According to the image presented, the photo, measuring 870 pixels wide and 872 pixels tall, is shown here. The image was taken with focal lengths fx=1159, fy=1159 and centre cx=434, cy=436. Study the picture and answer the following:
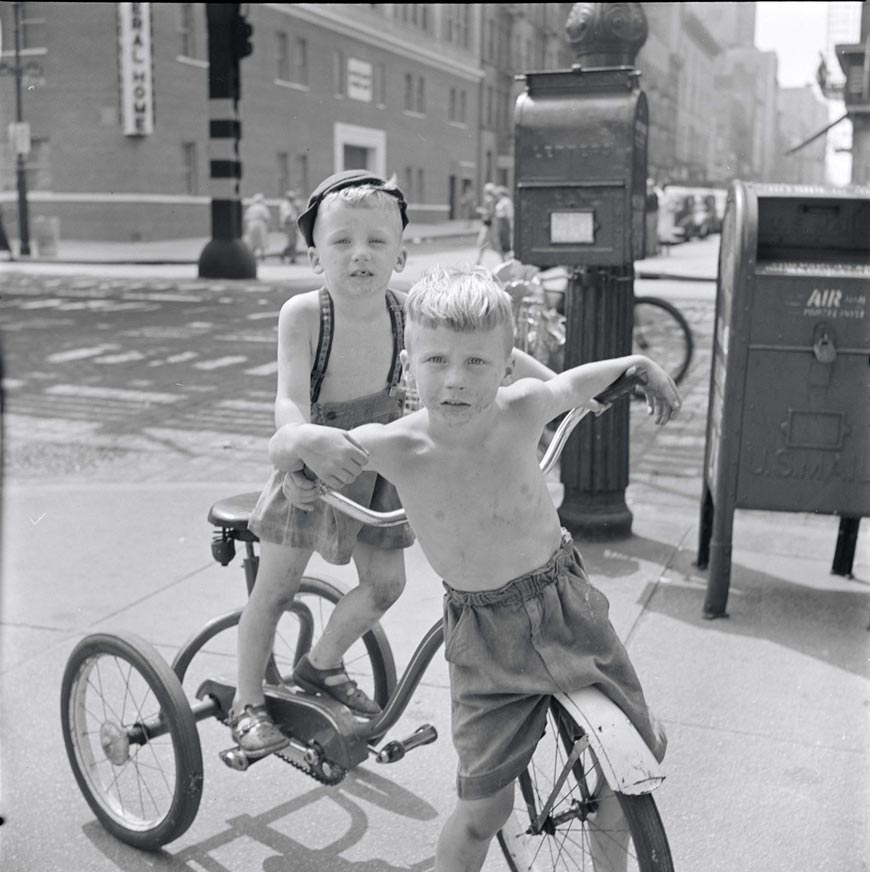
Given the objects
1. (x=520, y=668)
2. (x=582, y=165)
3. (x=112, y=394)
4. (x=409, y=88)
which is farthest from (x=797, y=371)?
(x=409, y=88)

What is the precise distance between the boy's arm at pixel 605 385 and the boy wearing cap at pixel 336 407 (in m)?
0.17

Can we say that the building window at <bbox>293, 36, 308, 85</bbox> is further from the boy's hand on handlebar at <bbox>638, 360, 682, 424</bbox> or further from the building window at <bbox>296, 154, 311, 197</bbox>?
the boy's hand on handlebar at <bbox>638, 360, 682, 424</bbox>

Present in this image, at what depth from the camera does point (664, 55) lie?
236 feet

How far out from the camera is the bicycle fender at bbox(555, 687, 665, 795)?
6.16 ft

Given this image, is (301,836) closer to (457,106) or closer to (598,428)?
(598,428)

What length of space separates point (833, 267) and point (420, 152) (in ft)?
142

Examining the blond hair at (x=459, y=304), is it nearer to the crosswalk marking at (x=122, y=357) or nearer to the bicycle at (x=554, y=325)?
the bicycle at (x=554, y=325)

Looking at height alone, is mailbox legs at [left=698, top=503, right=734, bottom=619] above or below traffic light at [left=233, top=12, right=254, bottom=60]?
below

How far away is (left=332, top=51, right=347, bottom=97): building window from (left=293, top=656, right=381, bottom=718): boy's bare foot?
130 feet

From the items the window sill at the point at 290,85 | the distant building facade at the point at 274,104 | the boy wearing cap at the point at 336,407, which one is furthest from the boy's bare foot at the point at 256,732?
the window sill at the point at 290,85

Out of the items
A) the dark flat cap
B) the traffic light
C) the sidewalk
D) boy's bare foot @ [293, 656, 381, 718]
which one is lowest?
boy's bare foot @ [293, 656, 381, 718]

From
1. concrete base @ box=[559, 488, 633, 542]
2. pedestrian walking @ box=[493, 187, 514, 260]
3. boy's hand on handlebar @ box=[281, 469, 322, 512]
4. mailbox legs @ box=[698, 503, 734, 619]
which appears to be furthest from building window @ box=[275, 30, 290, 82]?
boy's hand on handlebar @ box=[281, 469, 322, 512]

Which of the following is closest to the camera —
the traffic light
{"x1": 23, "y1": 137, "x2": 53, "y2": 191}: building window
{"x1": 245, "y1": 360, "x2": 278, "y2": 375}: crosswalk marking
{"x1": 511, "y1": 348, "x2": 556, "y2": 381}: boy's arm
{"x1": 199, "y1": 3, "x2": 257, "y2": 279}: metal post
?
{"x1": 511, "y1": 348, "x2": 556, "y2": 381}: boy's arm

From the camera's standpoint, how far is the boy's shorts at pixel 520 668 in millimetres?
1991
